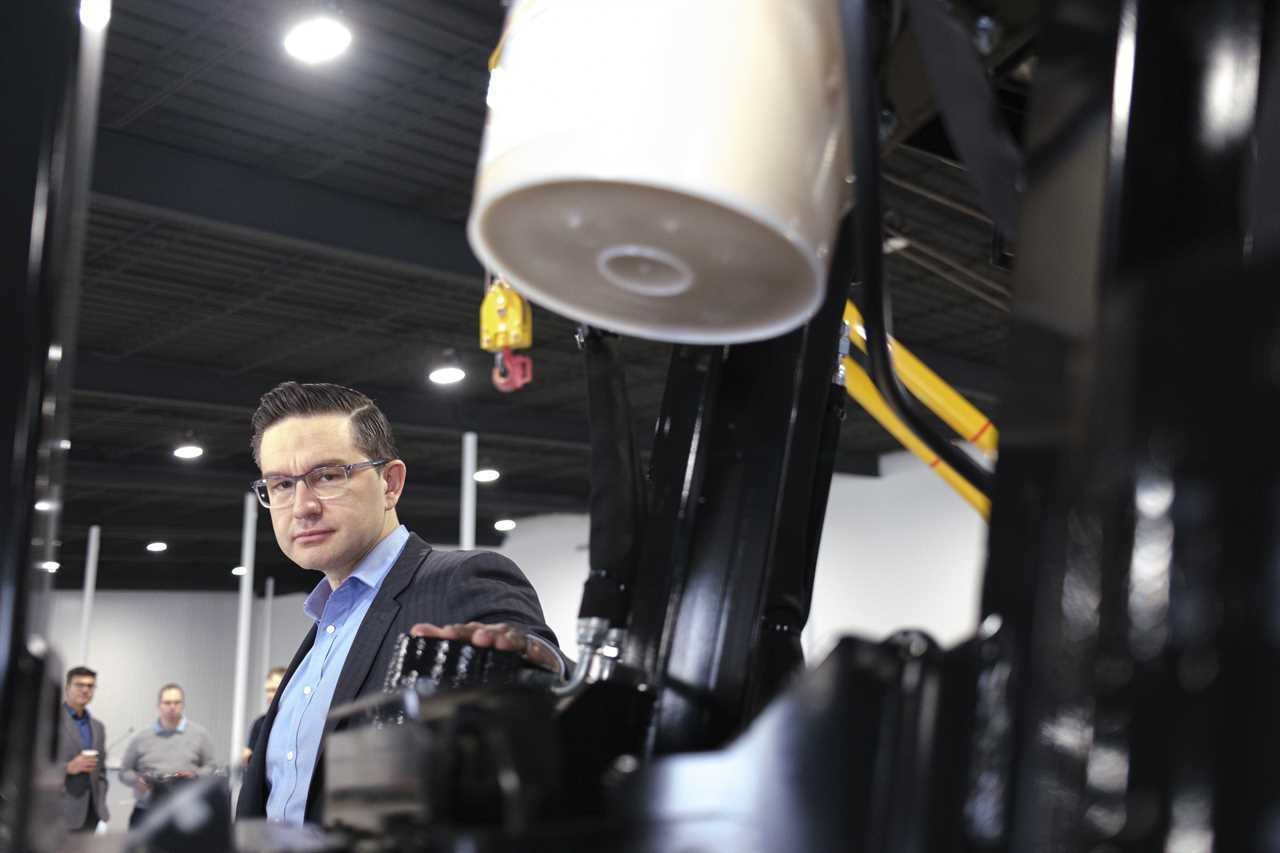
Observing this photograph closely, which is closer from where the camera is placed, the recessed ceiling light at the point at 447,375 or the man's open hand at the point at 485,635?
the man's open hand at the point at 485,635

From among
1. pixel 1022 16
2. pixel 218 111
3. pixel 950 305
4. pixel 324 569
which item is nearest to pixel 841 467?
pixel 950 305

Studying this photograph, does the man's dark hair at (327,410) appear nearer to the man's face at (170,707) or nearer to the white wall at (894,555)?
the man's face at (170,707)

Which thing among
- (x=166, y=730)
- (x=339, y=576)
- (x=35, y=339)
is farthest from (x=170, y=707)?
(x=35, y=339)

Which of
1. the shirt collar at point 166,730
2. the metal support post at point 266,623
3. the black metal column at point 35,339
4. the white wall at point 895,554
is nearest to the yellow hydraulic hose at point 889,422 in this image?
the black metal column at point 35,339

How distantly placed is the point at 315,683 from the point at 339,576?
331mm

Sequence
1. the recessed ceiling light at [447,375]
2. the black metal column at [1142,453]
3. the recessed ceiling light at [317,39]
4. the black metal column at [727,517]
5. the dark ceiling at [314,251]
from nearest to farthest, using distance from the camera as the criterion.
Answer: the black metal column at [1142,453]
the black metal column at [727,517]
the recessed ceiling light at [317,39]
the dark ceiling at [314,251]
the recessed ceiling light at [447,375]

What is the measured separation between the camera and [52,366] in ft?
3.09

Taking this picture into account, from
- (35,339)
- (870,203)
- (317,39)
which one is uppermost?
(317,39)

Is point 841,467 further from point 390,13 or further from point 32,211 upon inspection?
point 32,211

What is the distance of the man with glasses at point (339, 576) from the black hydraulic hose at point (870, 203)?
1194 millimetres

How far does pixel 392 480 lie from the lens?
9.68ft

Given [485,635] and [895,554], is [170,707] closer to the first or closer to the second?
[895,554]

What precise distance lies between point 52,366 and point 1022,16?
0.75 meters

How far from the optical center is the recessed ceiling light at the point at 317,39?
6453mm
